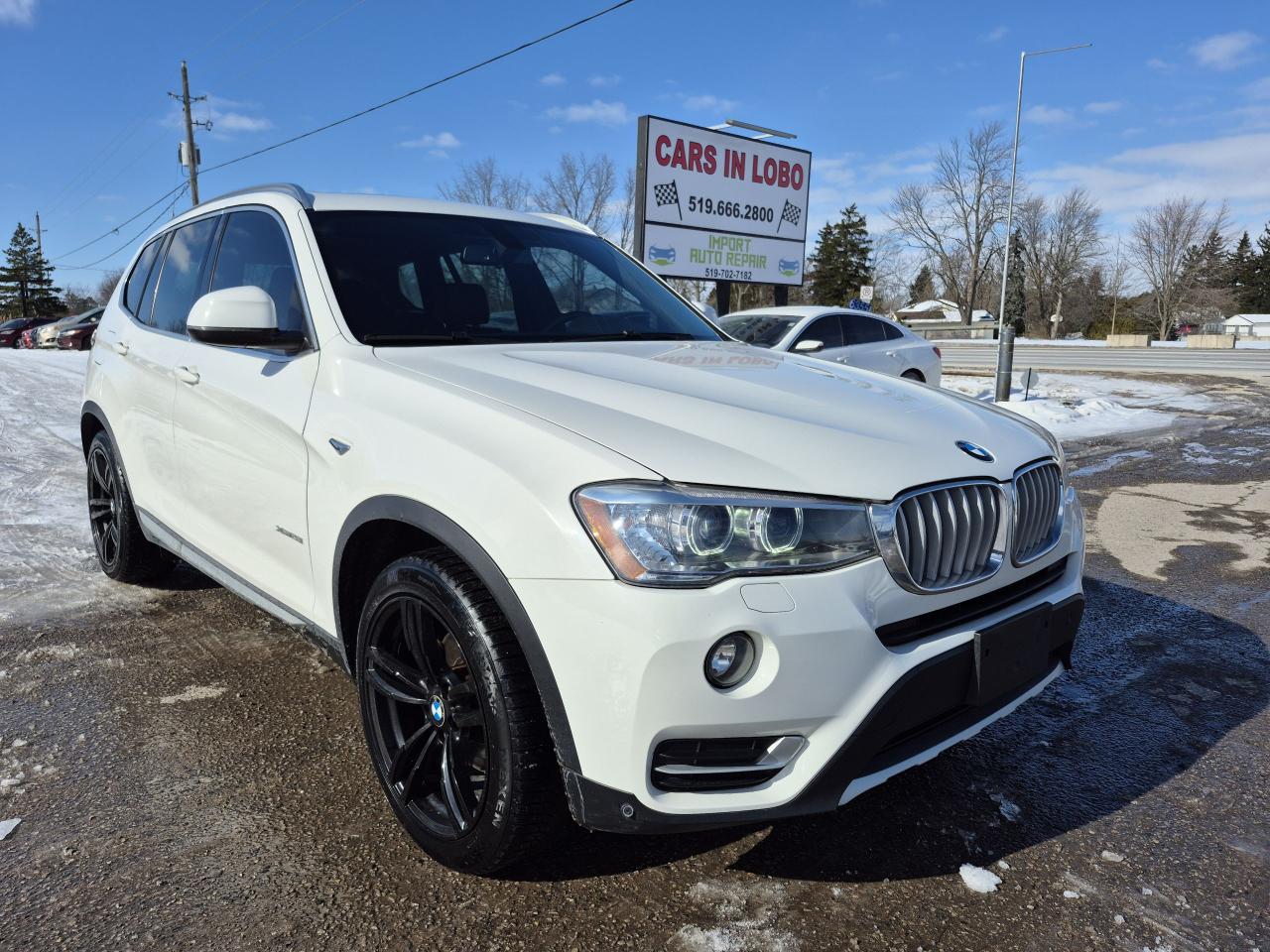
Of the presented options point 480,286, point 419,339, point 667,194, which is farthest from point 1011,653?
point 667,194

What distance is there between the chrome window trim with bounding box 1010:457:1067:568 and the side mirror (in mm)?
2071

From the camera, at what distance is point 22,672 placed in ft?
11.5

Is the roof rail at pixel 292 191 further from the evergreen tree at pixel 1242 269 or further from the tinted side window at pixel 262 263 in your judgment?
the evergreen tree at pixel 1242 269

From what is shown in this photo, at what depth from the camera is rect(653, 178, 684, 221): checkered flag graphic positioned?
621 inches

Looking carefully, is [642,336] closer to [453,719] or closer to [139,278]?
[453,719]

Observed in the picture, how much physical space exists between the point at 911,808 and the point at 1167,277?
245ft

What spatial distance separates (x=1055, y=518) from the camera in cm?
255

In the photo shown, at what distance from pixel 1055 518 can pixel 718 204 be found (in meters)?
15.1

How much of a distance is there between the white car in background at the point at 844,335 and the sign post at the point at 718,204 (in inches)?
178

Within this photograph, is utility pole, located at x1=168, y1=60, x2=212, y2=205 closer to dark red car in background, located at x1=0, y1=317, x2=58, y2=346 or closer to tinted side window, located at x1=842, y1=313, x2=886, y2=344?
dark red car in background, located at x1=0, y1=317, x2=58, y2=346

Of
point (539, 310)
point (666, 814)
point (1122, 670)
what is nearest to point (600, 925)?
point (666, 814)

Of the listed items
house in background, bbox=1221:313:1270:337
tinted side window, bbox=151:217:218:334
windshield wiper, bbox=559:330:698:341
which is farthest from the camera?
house in background, bbox=1221:313:1270:337

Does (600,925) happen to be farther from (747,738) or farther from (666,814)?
(747,738)

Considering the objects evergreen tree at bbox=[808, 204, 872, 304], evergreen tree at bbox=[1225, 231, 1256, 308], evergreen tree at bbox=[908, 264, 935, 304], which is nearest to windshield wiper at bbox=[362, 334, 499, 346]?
evergreen tree at bbox=[808, 204, 872, 304]
